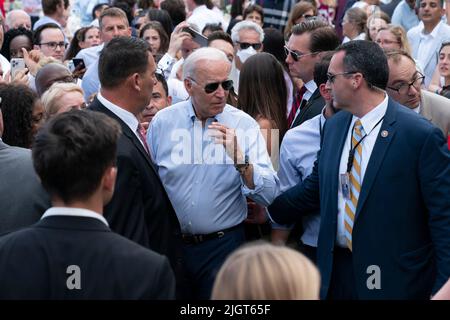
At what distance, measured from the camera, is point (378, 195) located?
4.88 metres

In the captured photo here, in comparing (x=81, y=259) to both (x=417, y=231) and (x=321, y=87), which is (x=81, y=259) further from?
(x=321, y=87)

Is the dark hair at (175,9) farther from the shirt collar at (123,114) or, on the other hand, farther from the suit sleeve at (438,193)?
the suit sleeve at (438,193)

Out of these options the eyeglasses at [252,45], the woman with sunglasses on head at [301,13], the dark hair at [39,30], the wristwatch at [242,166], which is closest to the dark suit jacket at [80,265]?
the wristwatch at [242,166]

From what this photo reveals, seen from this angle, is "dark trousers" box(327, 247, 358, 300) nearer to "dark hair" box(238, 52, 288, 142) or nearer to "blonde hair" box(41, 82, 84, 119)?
"dark hair" box(238, 52, 288, 142)

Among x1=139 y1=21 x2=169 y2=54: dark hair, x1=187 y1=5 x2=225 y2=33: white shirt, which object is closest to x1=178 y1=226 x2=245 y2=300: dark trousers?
x1=139 y1=21 x2=169 y2=54: dark hair

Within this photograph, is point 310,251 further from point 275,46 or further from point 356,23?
point 356,23

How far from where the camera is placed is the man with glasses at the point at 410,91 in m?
6.12

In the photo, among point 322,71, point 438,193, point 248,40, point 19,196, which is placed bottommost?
point 248,40

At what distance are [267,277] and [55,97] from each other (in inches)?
148

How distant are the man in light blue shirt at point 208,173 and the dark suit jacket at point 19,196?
110 centimetres

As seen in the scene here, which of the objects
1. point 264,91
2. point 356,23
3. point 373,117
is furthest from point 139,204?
point 356,23

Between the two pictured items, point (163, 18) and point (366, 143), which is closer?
point (366, 143)

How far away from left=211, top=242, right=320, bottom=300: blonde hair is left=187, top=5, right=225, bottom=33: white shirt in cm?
1016

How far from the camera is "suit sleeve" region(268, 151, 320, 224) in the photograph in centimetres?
546
